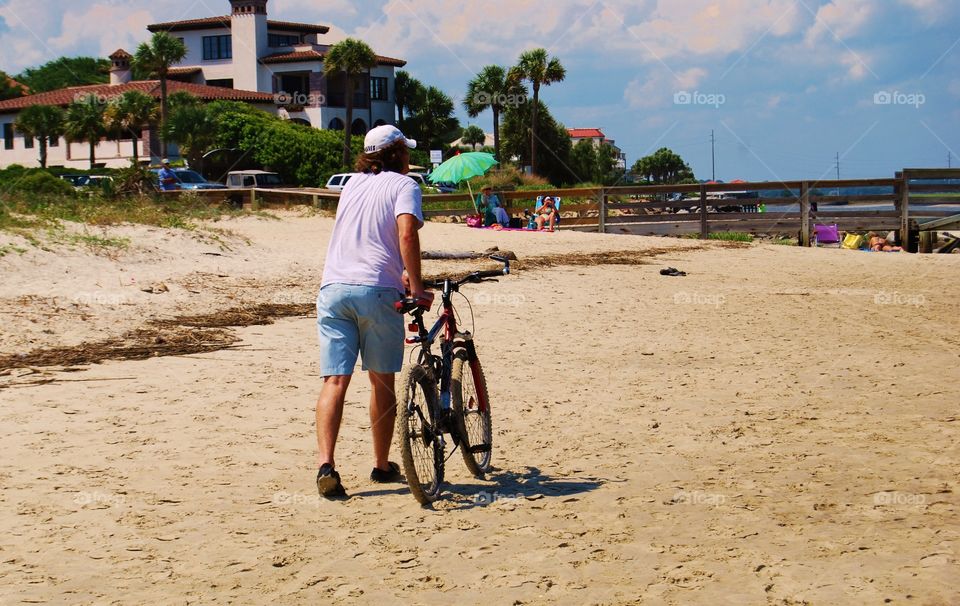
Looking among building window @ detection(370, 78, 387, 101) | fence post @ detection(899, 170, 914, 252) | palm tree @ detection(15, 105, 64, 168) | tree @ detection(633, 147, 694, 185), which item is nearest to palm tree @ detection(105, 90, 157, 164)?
palm tree @ detection(15, 105, 64, 168)

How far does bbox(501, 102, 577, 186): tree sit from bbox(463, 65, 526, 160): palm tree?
2.58 ft

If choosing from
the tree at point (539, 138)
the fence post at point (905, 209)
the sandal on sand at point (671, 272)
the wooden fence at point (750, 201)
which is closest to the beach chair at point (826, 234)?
the wooden fence at point (750, 201)

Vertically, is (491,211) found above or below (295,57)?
below

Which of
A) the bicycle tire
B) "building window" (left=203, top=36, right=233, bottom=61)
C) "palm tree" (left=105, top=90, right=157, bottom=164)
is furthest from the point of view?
"building window" (left=203, top=36, right=233, bottom=61)

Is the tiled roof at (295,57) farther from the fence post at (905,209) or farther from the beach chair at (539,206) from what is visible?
the fence post at (905,209)

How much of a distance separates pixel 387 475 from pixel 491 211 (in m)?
20.5

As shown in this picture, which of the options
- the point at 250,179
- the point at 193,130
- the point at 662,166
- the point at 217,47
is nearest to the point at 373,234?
the point at 250,179

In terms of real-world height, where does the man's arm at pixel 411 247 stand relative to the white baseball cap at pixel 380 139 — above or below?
below

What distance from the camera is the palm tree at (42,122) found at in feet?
208

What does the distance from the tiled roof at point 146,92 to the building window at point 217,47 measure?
326cm

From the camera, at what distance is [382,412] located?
589 cm

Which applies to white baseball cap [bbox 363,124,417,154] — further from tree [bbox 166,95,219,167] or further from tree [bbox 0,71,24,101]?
tree [bbox 0,71,24,101]

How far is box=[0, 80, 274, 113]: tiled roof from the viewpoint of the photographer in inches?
2569

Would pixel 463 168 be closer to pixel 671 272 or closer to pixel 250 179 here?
pixel 671 272
